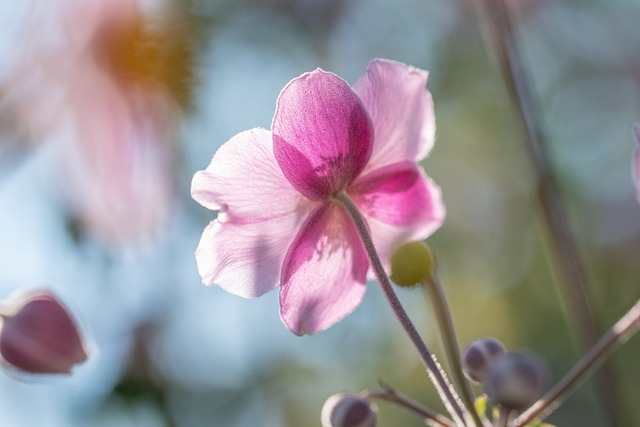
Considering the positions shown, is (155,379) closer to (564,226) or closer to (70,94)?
(70,94)

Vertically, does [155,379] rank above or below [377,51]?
below

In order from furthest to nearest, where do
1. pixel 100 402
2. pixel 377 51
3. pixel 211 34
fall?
pixel 377 51 < pixel 211 34 < pixel 100 402

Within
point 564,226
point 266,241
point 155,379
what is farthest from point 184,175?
point 564,226

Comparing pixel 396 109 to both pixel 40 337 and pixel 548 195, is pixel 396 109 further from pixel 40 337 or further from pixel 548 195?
pixel 40 337

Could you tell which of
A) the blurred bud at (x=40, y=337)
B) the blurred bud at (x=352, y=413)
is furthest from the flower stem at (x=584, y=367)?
the blurred bud at (x=40, y=337)

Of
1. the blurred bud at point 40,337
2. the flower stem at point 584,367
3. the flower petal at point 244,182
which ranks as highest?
the flower petal at point 244,182

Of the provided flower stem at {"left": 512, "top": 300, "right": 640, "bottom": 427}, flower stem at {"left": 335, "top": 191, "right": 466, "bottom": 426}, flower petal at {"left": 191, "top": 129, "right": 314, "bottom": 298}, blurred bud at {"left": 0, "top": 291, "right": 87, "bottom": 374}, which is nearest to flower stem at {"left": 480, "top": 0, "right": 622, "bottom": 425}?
flower stem at {"left": 512, "top": 300, "right": 640, "bottom": 427}

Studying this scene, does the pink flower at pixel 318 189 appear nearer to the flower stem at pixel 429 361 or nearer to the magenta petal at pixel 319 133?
the magenta petal at pixel 319 133
